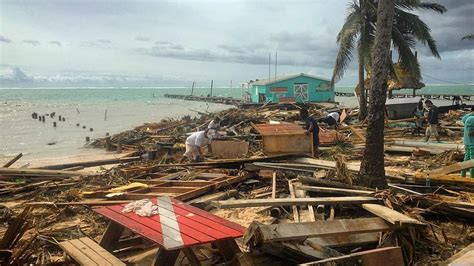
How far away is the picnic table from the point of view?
153 inches

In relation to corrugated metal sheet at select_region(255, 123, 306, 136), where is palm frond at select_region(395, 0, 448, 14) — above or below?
above

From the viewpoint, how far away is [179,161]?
1266 cm

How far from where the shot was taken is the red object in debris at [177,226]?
3871 millimetres

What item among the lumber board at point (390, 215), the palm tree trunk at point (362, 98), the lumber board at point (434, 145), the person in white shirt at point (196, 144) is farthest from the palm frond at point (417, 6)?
the lumber board at point (390, 215)

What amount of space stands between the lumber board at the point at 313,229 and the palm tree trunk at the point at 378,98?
7.38 feet

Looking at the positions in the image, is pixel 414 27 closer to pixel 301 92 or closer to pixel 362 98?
pixel 362 98

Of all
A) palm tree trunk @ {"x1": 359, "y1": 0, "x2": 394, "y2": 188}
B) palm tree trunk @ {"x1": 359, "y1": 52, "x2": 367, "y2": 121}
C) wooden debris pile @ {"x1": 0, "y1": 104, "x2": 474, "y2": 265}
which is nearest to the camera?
wooden debris pile @ {"x1": 0, "y1": 104, "x2": 474, "y2": 265}

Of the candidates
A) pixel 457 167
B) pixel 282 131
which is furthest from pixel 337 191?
pixel 282 131

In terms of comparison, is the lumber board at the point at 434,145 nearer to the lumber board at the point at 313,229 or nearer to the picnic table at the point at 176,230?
the lumber board at the point at 313,229

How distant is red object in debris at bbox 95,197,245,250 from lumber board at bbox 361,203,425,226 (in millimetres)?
1980

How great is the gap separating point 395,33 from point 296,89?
1923 centimetres

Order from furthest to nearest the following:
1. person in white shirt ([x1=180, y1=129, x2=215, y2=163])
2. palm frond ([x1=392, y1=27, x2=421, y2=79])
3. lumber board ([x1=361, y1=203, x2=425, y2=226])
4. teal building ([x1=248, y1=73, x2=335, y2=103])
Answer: teal building ([x1=248, y1=73, x2=335, y2=103]), palm frond ([x1=392, y1=27, x2=421, y2=79]), person in white shirt ([x1=180, y1=129, x2=215, y2=163]), lumber board ([x1=361, y1=203, x2=425, y2=226])

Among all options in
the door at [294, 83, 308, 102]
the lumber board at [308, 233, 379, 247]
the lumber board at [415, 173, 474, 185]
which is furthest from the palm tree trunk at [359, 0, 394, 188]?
the door at [294, 83, 308, 102]

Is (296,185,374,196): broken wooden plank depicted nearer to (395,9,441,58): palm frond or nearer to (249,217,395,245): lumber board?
(249,217,395,245): lumber board
